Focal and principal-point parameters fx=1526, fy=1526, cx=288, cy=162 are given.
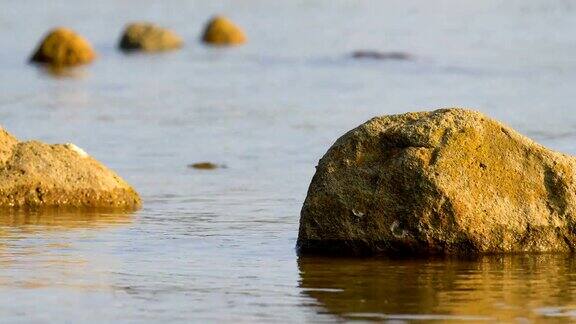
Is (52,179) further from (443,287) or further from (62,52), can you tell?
(62,52)

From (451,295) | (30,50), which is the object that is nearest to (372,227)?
(451,295)

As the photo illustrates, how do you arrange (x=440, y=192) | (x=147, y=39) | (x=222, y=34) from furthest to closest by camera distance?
(x=222, y=34), (x=147, y=39), (x=440, y=192)

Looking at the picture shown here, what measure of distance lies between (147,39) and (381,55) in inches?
309

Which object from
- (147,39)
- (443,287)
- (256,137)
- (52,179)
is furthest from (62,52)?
(443,287)

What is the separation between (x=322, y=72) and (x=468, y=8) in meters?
17.6

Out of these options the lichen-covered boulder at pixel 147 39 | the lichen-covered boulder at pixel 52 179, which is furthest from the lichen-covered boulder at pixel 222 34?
the lichen-covered boulder at pixel 52 179

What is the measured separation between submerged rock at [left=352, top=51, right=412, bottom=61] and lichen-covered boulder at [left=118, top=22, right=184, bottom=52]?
666 centimetres

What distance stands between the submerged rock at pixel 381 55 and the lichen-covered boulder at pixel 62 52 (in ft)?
22.6

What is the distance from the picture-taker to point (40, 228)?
13781mm

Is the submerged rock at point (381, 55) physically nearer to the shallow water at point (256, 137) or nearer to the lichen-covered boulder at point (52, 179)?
the shallow water at point (256, 137)

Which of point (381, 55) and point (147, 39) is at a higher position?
point (147, 39)

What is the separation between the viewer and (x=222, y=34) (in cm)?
4525

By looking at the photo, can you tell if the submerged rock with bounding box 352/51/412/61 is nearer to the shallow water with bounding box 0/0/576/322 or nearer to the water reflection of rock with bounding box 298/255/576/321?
the shallow water with bounding box 0/0/576/322

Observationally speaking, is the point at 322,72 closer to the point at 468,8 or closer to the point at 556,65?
the point at 556,65
